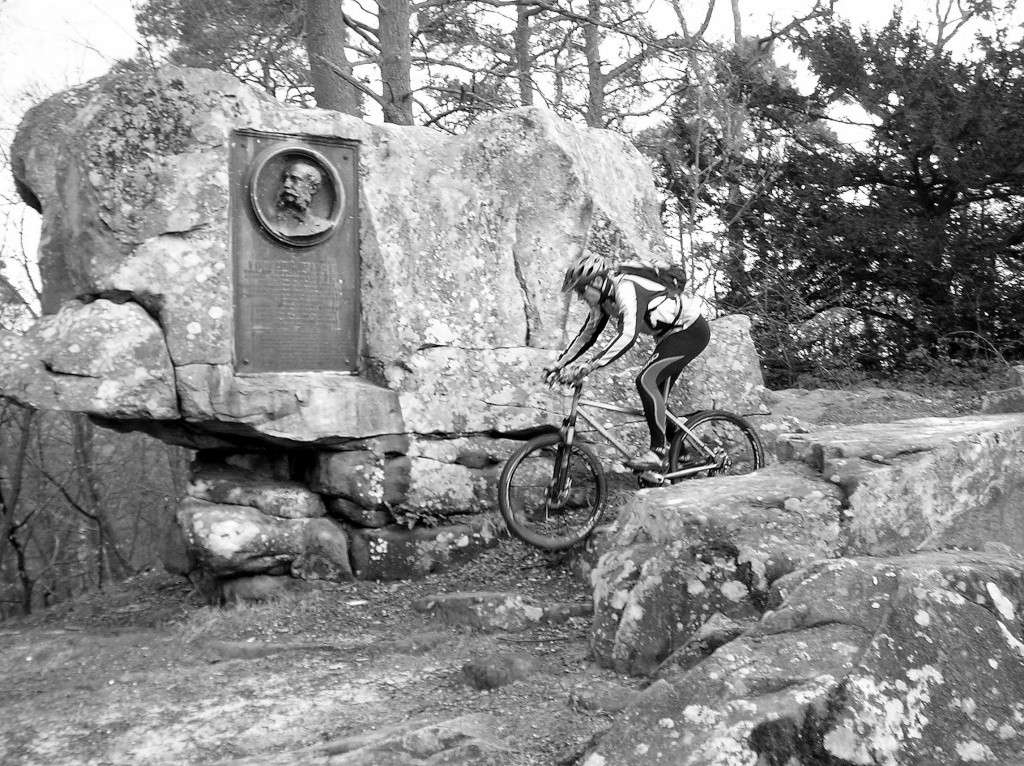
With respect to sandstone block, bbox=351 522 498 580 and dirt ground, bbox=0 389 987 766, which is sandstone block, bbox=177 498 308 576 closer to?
dirt ground, bbox=0 389 987 766

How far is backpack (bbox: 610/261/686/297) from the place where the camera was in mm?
6145

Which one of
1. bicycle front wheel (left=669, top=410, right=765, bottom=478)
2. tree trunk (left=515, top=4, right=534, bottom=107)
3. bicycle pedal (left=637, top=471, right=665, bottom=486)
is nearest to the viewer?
bicycle pedal (left=637, top=471, right=665, bottom=486)

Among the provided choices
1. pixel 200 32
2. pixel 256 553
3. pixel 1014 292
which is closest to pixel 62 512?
pixel 200 32

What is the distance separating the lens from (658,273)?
245 inches

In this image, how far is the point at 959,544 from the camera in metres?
→ 4.04

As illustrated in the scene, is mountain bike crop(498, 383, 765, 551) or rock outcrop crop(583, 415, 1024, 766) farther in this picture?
mountain bike crop(498, 383, 765, 551)

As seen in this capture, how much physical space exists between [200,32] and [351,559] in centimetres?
800

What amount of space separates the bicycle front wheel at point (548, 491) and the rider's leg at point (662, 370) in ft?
1.39

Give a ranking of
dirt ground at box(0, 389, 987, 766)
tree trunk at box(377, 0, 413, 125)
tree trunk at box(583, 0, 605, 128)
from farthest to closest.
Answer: tree trunk at box(583, 0, 605, 128)
tree trunk at box(377, 0, 413, 125)
dirt ground at box(0, 389, 987, 766)

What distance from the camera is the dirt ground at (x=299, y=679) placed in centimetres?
367

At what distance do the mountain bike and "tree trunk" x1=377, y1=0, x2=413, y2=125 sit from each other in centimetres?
618

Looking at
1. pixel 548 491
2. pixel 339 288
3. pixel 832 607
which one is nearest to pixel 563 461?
pixel 548 491

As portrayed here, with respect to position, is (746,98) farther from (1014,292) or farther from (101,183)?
(101,183)

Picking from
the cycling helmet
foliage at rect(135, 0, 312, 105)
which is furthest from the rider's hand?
foliage at rect(135, 0, 312, 105)
